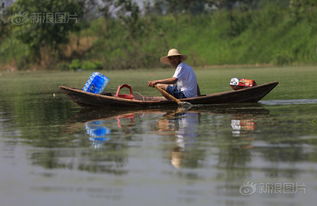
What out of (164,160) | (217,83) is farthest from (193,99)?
(217,83)

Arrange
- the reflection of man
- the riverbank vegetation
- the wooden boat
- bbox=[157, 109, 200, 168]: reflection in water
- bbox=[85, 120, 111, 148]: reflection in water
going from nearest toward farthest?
the reflection of man
bbox=[157, 109, 200, 168]: reflection in water
bbox=[85, 120, 111, 148]: reflection in water
the wooden boat
the riverbank vegetation

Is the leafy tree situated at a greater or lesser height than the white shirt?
greater

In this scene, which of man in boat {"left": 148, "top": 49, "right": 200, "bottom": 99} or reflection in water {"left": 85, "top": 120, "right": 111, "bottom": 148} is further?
man in boat {"left": 148, "top": 49, "right": 200, "bottom": 99}

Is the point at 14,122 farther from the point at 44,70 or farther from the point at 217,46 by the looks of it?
the point at 44,70

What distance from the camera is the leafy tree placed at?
53.2 m

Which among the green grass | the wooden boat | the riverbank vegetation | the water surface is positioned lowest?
the water surface

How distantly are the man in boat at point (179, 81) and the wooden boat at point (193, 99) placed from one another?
0.96 ft

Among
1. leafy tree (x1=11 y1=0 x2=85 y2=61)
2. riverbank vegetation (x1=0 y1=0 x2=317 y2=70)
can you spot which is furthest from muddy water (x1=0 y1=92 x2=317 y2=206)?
leafy tree (x1=11 y1=0 x2=85 y2=61)

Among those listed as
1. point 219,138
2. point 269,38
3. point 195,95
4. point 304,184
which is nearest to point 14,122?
point 195,95

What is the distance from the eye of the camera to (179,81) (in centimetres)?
1383

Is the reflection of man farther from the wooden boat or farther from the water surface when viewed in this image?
the wooden boat

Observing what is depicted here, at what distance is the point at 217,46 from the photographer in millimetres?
48688

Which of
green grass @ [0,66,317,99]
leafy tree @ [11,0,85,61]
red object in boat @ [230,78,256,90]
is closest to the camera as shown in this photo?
red object in boat @ [230,78,256,90]

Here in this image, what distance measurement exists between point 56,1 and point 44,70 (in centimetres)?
577
